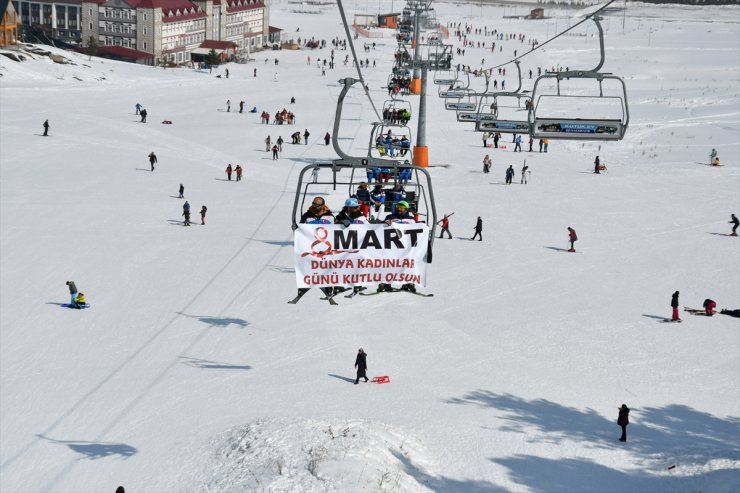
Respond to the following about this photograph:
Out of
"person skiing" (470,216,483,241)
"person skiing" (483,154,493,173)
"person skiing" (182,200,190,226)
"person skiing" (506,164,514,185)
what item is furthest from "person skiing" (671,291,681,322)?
"person skiing" (483,154,493,173)

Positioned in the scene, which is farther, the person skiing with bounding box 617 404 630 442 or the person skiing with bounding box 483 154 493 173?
the person skiing with bounding box 483 154 493 173

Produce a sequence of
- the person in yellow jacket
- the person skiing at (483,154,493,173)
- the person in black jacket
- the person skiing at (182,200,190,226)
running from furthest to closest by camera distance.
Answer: the person skiing at (483,154,493,173) < the person skiing at (182,200,190,226) < the person in yellow jacket < the person in black jacket

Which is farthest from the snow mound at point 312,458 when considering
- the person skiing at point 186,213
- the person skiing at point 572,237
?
the person skiing at point 186,213

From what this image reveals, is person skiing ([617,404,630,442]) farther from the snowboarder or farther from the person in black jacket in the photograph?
the snowboarder

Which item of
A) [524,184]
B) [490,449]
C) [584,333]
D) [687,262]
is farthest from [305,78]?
[490,449]

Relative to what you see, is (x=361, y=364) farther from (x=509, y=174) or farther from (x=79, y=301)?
(x=509, y=174)

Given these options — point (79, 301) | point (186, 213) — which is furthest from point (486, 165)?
point (79, 301)
